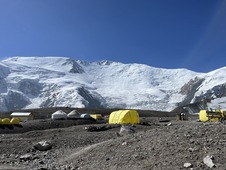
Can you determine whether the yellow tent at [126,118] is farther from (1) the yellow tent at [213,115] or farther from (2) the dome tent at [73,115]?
(2) the dome tent at [73,115]

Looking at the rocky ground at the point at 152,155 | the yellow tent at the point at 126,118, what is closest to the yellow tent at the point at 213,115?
the yellow tent at the point at 126,118

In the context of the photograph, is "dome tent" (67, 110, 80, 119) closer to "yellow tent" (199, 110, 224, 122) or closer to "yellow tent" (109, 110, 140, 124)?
"yellow tent" (109, 110, 140, 124)

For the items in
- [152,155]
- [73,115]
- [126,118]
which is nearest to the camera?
[152,155]

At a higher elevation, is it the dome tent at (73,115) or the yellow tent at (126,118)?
the dome tent at (73,115)

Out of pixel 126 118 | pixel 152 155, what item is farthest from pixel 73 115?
pixel 152 155

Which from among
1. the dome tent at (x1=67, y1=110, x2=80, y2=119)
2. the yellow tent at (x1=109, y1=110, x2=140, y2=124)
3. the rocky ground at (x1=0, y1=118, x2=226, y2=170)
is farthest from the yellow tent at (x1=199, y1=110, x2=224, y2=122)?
the dome tent at (x1=67, y1=110, x2=80, y2=119)

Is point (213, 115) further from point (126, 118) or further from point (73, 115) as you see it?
point (73, 115)

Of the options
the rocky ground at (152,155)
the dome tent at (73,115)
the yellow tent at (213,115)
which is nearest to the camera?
the rocky ground at (152,155)

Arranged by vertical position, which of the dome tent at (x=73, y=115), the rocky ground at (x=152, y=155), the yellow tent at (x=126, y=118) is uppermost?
the dome tent at (x=73, y=115)

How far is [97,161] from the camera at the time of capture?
691 inches

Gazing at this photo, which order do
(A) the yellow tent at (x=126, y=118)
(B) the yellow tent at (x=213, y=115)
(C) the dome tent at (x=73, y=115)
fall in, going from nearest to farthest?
1. (B) the yellow tent at (x=213, y=115)
2. (A) the yellow tent at (x=126, y=118)
3. (C) the dome tent at (x=73, y=115)

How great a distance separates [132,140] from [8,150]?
13388mm

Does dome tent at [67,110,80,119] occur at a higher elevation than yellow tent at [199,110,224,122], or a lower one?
higher

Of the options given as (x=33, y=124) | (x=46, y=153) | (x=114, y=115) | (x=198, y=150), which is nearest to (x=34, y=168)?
(x=46, y=153)
